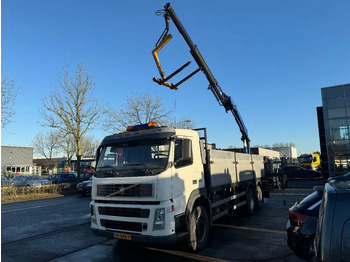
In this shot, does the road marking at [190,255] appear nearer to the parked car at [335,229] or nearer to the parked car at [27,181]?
the parked car at [335,229]

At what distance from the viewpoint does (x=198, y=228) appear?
607 cm

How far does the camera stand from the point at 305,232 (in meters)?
4.46

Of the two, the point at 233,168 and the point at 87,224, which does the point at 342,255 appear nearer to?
the point at 233,168

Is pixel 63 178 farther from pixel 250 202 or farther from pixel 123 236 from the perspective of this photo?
pixel 123 236

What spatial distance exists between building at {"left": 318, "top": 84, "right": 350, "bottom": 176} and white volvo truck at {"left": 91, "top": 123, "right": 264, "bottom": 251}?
2262 cm

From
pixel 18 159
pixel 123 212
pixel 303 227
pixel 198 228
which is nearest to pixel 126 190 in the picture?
pixel 123 212

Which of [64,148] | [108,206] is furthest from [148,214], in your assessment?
[64,148]

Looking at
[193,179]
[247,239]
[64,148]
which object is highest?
[64,148]

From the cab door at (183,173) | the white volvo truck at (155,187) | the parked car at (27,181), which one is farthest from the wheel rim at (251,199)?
the parked car at (27,181)

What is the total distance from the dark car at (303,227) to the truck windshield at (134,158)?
2574 mm

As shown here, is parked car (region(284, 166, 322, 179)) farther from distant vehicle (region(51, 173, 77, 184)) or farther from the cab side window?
the cab side window

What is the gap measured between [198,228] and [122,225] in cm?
174

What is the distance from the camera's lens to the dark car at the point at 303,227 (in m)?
4.44

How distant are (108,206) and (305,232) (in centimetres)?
386
